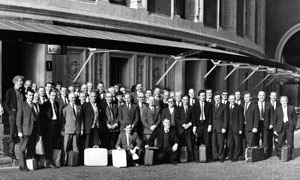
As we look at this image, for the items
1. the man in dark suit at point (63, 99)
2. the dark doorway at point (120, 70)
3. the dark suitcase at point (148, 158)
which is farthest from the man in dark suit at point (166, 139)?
the dark doorway at point (120, 70)

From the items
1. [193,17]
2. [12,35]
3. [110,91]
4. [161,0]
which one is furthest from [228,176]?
[193,17]

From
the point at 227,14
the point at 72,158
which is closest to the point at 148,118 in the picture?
the point at 72,158

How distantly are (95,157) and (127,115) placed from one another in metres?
1.43

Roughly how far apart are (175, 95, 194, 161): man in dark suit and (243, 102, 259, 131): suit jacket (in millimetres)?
1501

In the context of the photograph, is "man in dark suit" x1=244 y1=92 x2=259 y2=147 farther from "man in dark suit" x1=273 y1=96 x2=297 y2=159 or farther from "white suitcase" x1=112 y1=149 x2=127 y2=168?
"white suitcase" x1=112 y1=149 x2=127 y2=168

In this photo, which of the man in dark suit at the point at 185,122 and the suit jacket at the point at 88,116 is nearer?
the suit jacket at the point at 88,116

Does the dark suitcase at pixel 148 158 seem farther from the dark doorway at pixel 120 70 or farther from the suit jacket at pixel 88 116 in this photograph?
the dark doorway at pixel 120 70

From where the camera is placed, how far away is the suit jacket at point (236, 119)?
14.5m

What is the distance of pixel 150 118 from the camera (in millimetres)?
14078

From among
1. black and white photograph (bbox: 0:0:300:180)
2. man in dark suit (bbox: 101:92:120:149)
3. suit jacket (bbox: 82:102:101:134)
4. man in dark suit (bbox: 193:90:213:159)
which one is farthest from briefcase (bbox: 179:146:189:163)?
suit jacket (bbox: 82:102:101:134)

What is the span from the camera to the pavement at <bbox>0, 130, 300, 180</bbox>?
11.4 m

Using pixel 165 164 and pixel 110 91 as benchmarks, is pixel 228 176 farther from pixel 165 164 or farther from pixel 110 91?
pixel 110 91

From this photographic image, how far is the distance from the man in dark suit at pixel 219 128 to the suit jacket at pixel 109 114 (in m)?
2.54

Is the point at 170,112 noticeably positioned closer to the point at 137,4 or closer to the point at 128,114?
the point at 128,114
